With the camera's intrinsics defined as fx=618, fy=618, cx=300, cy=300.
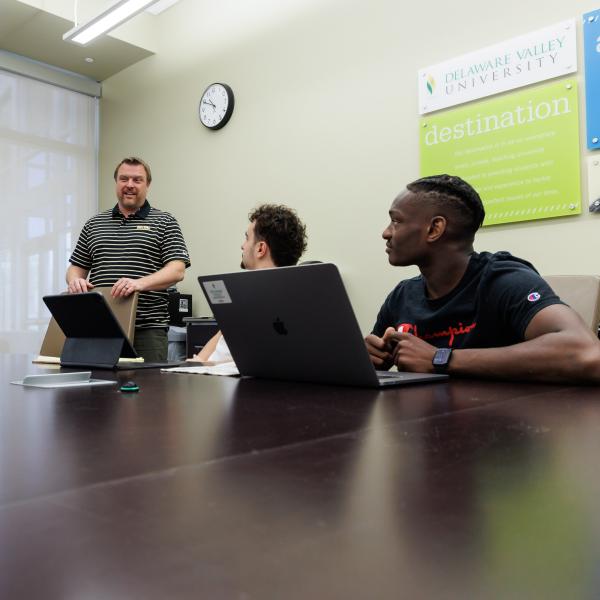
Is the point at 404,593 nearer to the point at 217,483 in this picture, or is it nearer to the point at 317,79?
the point at 217,483

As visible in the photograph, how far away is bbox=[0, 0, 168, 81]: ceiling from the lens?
4094mm

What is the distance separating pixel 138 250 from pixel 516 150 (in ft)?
5.67

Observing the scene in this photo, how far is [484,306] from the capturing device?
1.37 metres

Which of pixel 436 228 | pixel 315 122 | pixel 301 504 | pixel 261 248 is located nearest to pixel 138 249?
pixel 261 248

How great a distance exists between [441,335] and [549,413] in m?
0.72

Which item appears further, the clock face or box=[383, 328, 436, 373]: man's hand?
the clock face

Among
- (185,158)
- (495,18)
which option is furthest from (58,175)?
(495,18)

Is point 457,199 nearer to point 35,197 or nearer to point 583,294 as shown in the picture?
point 583,294

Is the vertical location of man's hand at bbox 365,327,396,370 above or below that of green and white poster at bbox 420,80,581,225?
below

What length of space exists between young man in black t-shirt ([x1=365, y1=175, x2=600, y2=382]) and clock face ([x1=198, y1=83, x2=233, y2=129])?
2.78 m

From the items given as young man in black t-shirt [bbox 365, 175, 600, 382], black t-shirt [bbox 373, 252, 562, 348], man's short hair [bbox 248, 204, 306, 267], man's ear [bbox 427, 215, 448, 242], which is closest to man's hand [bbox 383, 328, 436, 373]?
young man in black t-shirt [bbox 365, 175, 600, 382]

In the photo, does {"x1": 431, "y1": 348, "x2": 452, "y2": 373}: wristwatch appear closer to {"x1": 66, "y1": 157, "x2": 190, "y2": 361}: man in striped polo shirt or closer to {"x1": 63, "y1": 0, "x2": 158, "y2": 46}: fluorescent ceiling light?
{"x1": 66, "y1": 157, "x2": 190, "y2": 361}: man in striped polo shirt

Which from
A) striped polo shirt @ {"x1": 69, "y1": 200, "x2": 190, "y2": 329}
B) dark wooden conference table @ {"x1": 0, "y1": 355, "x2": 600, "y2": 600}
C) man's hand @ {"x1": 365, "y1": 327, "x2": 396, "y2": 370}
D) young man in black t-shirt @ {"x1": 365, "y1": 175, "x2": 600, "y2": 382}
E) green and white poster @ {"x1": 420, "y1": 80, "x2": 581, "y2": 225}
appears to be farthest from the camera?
striped polo shirt @ {"x1": 69, "y1": 200, "x2": 190, "y2": 329}

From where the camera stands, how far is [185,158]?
4.47m
